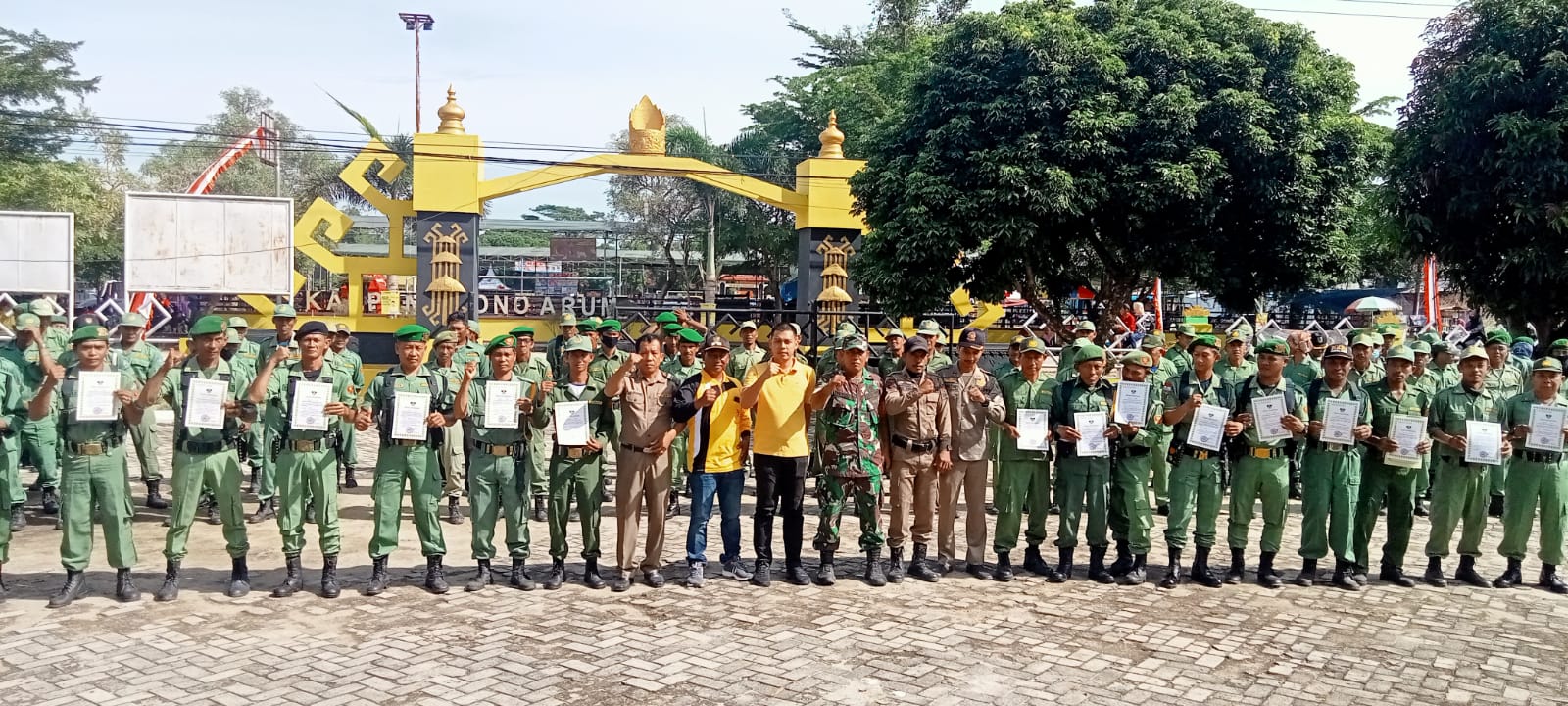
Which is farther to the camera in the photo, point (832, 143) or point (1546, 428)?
point (832, 143)

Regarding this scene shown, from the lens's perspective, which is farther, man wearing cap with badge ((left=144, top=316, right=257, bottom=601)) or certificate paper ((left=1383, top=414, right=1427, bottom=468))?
certificate paper ((left=1383, top=414, right=1427, bottom=468))

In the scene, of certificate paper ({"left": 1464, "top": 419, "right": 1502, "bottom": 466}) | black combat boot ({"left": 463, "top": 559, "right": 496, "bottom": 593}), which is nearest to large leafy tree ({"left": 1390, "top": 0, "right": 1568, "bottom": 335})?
certificate paper ({"left": 1464, "top": 419, "right": 1502, "bottom": 466})

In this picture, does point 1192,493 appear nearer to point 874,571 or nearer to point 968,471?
point 968,471

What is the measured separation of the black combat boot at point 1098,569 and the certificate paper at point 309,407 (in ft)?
17.4

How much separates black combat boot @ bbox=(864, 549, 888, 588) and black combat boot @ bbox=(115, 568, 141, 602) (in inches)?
185

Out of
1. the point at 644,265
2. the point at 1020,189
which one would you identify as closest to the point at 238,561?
the point at 1020,189

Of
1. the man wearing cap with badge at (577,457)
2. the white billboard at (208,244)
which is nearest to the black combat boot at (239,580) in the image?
the man wearing cap with badge at (577,457)

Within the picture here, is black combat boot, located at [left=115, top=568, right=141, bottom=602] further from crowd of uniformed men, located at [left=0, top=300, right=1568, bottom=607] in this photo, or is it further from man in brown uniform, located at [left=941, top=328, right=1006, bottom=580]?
man in brown uniform, located at [left=941, top=328, right=1006, bottom=580]

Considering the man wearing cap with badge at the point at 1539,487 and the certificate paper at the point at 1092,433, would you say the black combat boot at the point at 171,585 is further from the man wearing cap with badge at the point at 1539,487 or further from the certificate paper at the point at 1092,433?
the man wearing cap with badge at the point at 1539,487

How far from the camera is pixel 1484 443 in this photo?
7453 mm

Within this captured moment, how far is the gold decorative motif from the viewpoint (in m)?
20.8

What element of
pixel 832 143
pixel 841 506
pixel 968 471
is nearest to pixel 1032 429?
pixel 968 471

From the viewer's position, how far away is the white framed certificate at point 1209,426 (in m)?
7.20

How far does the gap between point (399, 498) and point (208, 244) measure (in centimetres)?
1463
